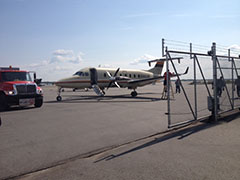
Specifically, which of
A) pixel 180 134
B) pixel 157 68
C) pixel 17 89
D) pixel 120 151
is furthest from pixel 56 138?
pixel 157 68

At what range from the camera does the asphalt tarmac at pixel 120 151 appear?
395cm

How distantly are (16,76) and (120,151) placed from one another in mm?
11374

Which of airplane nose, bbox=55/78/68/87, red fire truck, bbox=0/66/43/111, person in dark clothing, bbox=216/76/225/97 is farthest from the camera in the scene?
airplane nose, bbox=55/78/68/87

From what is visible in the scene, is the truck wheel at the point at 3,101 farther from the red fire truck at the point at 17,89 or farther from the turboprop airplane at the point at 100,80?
the turboprop airplane at the point at 100,80

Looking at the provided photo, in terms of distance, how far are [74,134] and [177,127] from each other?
141 inches

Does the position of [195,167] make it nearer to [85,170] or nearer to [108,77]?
[85,170]

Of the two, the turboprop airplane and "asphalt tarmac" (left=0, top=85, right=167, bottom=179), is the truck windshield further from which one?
the turboprop airplane

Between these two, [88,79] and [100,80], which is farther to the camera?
[100,80]

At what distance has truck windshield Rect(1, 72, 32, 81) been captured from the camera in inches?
538

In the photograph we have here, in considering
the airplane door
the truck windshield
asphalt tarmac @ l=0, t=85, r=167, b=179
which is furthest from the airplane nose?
asphalt tarmac @ l=0, t=85, r=167, b=179

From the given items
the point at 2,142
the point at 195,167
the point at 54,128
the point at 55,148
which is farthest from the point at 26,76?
the point at 195,167

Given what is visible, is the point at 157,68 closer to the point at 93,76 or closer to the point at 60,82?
the point at 93,76

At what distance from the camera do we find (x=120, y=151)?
5.22 m

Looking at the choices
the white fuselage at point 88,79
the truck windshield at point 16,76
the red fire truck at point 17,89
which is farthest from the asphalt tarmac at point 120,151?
the white fuselage at point 88,79
